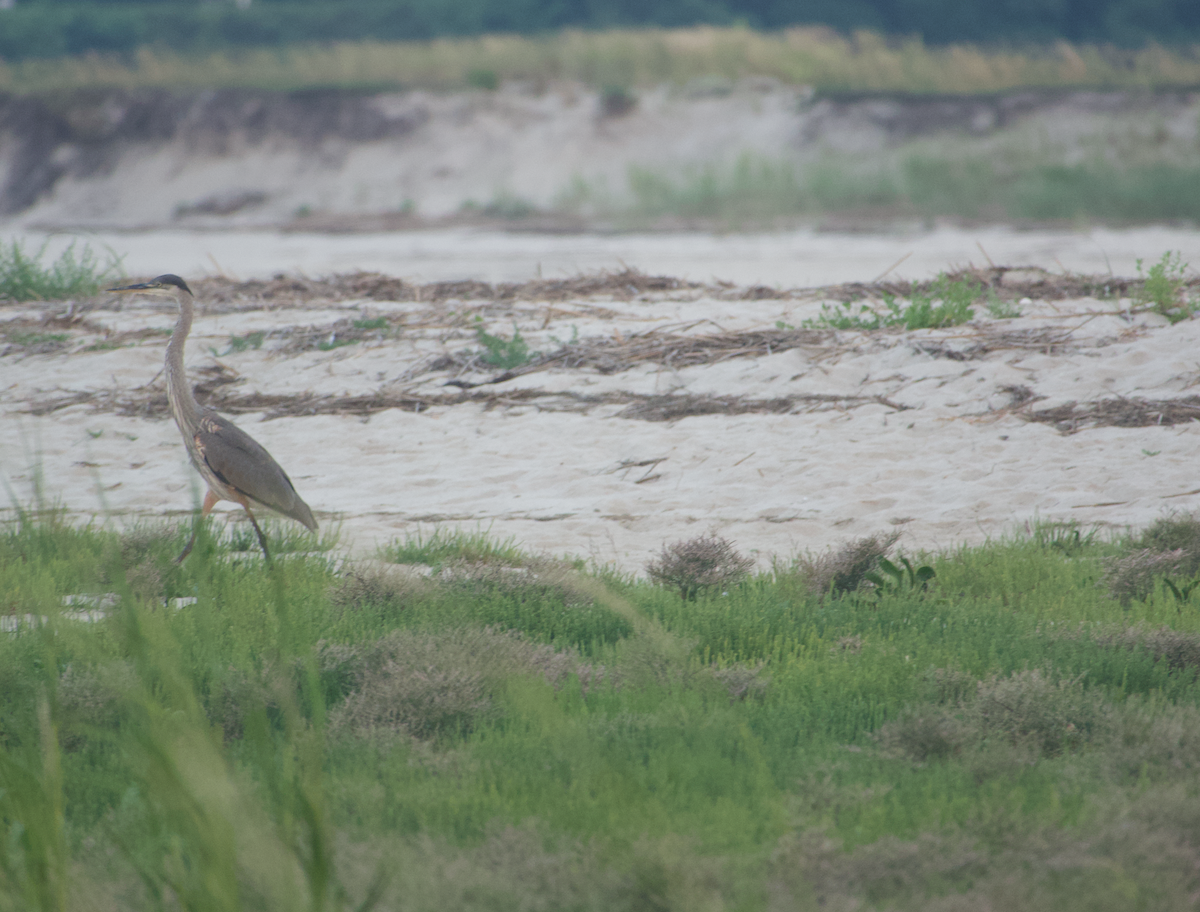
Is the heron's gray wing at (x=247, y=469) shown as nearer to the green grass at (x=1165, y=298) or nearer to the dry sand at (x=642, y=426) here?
the dry sand at (x=642, y=426)

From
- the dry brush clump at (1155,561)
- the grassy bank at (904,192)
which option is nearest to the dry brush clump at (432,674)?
the dry brush clump at (1155,561)

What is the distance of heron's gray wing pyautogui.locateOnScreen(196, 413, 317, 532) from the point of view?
4.84 metres

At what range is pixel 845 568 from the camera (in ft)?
14.7

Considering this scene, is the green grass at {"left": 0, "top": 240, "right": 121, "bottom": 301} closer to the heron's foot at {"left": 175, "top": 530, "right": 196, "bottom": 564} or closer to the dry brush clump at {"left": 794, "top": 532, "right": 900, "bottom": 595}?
the heron's foot at {"left": 175, "top": 530, "right": 196, "bottom": 564}

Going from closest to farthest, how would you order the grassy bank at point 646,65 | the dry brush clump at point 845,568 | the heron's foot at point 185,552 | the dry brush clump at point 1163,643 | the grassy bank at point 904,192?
the dry brush clump at point 1163,643
the dry brush clump at point 845,568
the heron's foot at point 185,552
the grassy bank at point 904,192
the grassy bank at point 646,65

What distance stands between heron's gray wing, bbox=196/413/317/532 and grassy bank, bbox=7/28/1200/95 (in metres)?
24.4

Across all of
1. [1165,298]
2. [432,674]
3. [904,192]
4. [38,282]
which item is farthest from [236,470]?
[904,192]

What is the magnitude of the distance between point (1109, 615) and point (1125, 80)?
2608 cm

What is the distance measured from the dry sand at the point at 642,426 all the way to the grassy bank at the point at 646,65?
18.5m

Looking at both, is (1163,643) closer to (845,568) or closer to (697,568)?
(845,568)

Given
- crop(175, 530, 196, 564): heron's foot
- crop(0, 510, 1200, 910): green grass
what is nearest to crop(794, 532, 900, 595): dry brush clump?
crop(0, 510, 1200, 910): green grass

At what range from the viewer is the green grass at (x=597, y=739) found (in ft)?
7.54

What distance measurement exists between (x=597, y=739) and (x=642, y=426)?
14.2 feet

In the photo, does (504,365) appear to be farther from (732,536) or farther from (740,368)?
(732,536)
